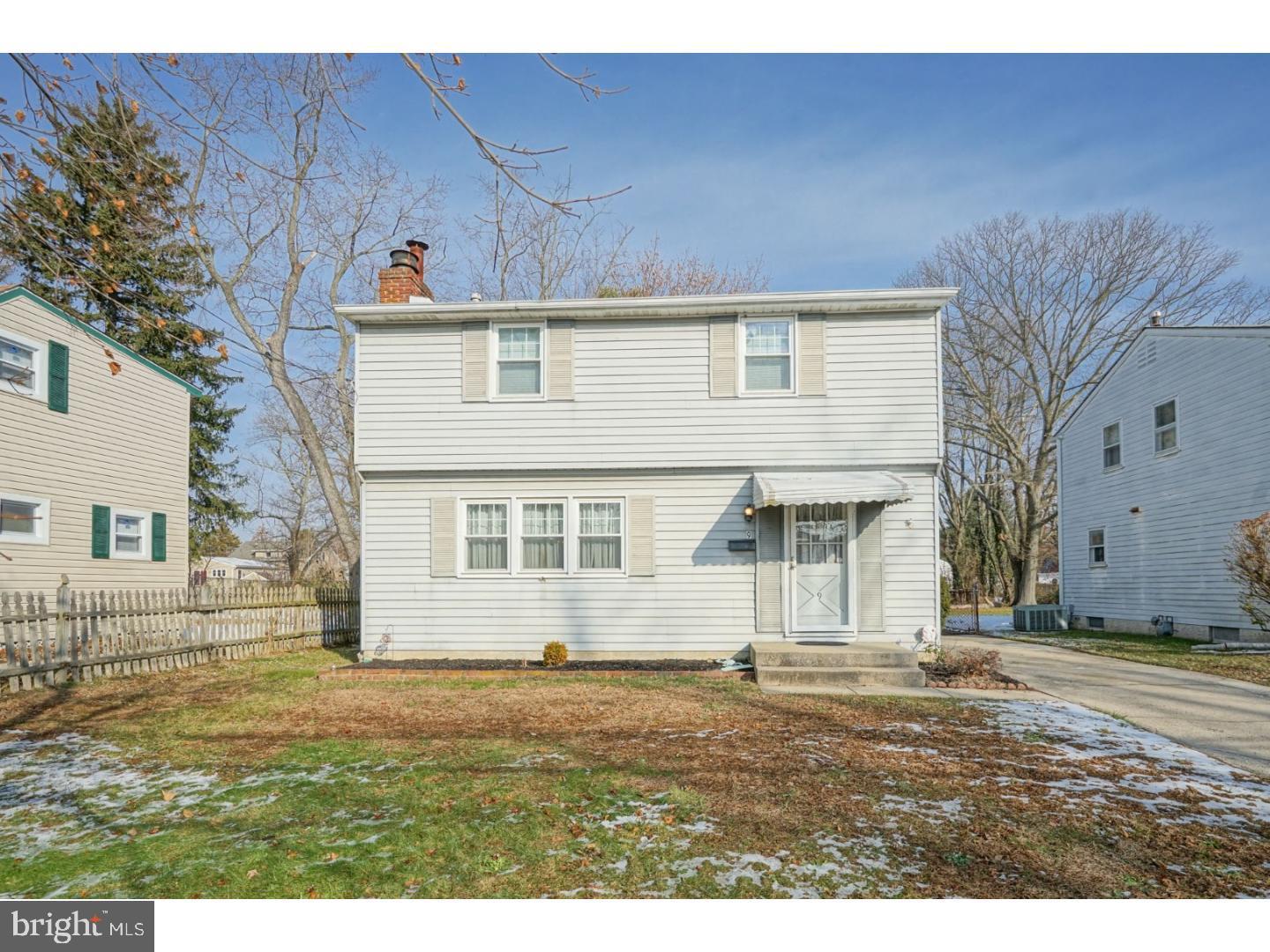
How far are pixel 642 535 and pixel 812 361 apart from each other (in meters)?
3.58

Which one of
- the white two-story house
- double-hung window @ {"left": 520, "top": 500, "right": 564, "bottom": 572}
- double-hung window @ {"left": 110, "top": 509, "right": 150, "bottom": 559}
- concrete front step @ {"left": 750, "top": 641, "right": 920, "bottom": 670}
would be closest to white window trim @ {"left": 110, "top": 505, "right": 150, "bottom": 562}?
double-hung window @ {"left": 110, "top": 509, "right": 150, "bottom": 559}

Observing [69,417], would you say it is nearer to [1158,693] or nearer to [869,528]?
[869,528]

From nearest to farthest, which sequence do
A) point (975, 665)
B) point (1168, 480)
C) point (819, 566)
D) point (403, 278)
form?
point (975, 665)
point (819, 566)
point (403, 278)
point (1168, 480)

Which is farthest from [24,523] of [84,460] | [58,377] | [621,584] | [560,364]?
[621,584]

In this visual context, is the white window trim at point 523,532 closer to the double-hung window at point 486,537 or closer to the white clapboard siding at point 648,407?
the double-hung window at point 486,537

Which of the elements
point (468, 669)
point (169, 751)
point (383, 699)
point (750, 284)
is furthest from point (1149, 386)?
point (169, 751)

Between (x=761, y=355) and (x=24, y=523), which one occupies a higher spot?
(x=761, y=355)

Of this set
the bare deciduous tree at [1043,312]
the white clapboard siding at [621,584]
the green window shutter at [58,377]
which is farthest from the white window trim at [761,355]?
the bare deciduous tree at [1043,312]

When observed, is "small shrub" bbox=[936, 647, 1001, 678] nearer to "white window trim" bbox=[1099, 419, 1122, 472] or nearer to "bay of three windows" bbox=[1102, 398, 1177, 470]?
"bay of three windows" bbox=[1102, 398, 1177, 470]

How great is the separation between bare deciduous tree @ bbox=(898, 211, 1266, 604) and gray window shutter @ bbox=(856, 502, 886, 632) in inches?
735

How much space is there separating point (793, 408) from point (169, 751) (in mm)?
8618

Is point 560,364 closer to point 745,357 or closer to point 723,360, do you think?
point 723,360

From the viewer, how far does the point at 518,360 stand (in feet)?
38.9

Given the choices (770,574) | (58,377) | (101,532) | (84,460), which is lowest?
(770,574)
